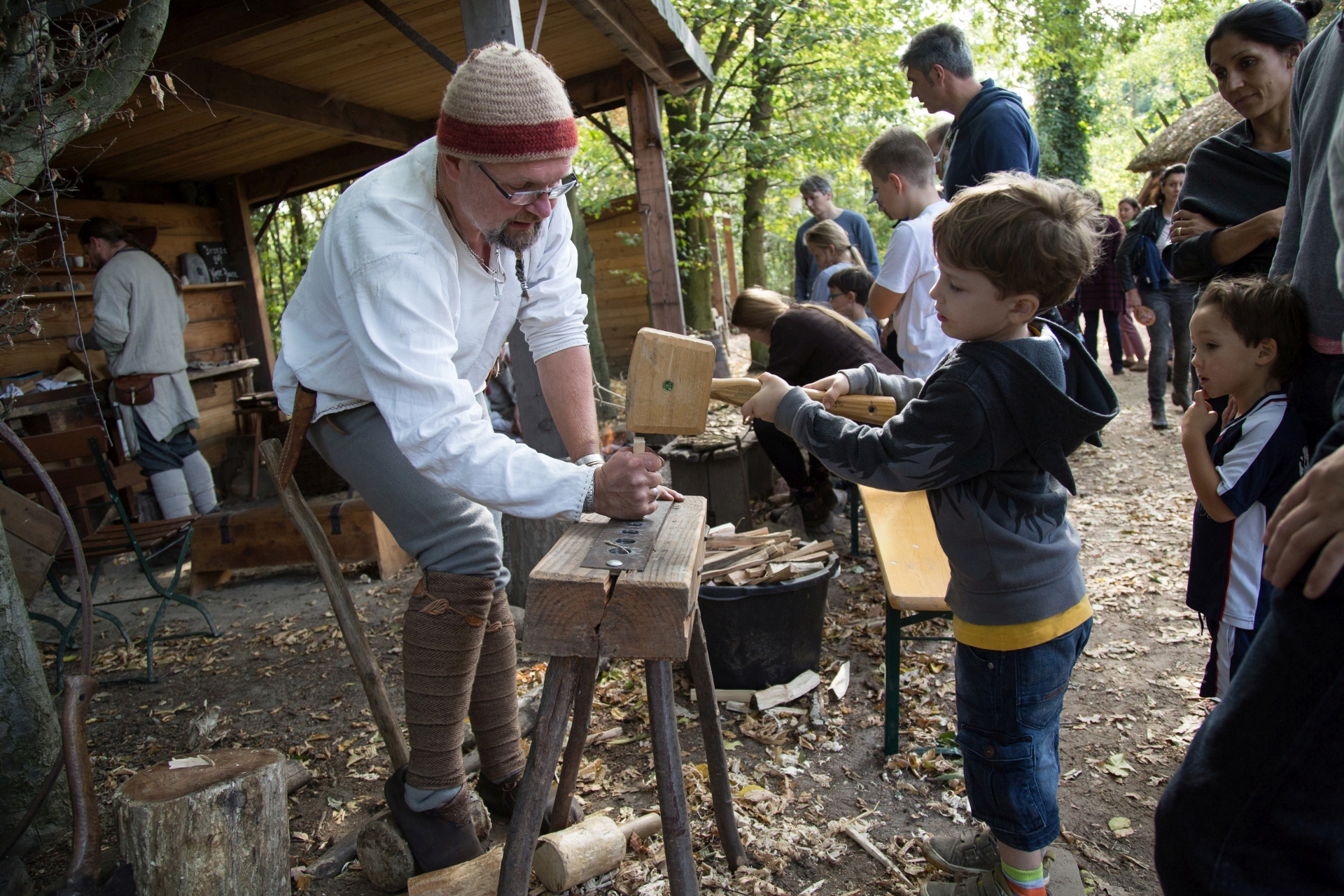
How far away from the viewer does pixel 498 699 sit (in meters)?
2.25

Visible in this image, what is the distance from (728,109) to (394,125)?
616cm

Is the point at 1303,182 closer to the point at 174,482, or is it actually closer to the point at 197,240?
the point at 174,482

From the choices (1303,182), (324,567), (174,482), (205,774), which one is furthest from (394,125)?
(1303,182)

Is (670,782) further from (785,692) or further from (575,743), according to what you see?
(785,692)

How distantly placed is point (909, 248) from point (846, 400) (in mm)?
2028

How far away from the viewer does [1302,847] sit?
1.10 m

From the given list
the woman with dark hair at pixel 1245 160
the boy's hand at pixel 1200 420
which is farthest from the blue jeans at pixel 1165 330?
the boy's hand at pixel 1200 420

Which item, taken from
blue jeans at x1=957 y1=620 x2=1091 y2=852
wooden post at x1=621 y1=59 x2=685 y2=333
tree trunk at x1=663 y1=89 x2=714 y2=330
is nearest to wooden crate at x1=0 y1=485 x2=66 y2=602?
wooden post at x1=621 y1=59 x2=685 y2=333

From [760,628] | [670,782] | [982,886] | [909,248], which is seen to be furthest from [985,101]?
[670,782]

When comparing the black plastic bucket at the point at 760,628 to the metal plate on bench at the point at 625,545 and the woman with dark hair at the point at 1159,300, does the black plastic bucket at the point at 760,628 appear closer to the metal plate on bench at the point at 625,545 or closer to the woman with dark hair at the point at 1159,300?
the metal plate on bench at the point at 625,545

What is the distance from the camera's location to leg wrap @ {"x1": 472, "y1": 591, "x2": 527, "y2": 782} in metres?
2.21

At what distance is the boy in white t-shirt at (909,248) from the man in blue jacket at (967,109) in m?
0.15

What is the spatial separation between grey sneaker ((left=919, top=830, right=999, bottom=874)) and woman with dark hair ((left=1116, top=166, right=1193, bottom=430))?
6.12 m

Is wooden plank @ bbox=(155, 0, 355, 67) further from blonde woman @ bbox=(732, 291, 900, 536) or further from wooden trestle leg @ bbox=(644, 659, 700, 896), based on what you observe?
wooden trestle leg @ bbox=(644, 659, 700, 896)
